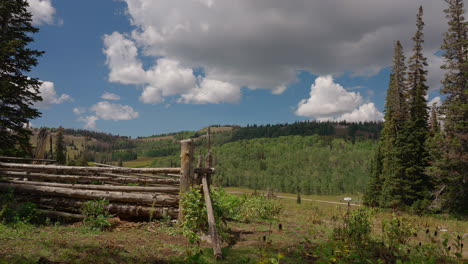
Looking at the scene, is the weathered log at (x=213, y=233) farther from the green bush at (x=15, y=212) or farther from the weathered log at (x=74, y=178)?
the green bush at (x=15, y=212)

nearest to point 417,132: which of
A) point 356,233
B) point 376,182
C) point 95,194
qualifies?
point 376,182

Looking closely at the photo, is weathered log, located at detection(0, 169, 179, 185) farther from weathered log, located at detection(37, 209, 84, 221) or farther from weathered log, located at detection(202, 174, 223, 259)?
weathered log, located at detection(202, 174, 223, 259)

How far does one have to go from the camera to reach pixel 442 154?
2038 cm

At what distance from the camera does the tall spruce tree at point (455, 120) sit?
1880 centimetres

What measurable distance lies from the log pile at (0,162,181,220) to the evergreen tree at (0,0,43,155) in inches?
340

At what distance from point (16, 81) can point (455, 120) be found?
30.8 meters

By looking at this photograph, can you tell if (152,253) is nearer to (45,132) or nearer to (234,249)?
(234,249)

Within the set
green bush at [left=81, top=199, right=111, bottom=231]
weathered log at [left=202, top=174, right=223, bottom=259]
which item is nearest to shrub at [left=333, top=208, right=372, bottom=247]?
weathered log at [left=202, top=174, right=223, bottom=259]

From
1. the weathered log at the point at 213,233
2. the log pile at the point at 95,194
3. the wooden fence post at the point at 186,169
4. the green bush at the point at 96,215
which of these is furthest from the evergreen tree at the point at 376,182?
the green bush at the point at 96,215

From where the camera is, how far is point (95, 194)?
7.71 metres

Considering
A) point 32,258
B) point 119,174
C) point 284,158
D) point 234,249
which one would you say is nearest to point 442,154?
point 234,249

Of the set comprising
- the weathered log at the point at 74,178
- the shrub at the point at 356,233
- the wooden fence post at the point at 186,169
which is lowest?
the shrub at the point at 356,233

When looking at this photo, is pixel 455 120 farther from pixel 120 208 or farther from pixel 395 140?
pixel 120 208

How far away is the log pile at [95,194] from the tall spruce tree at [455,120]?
21.2 m
